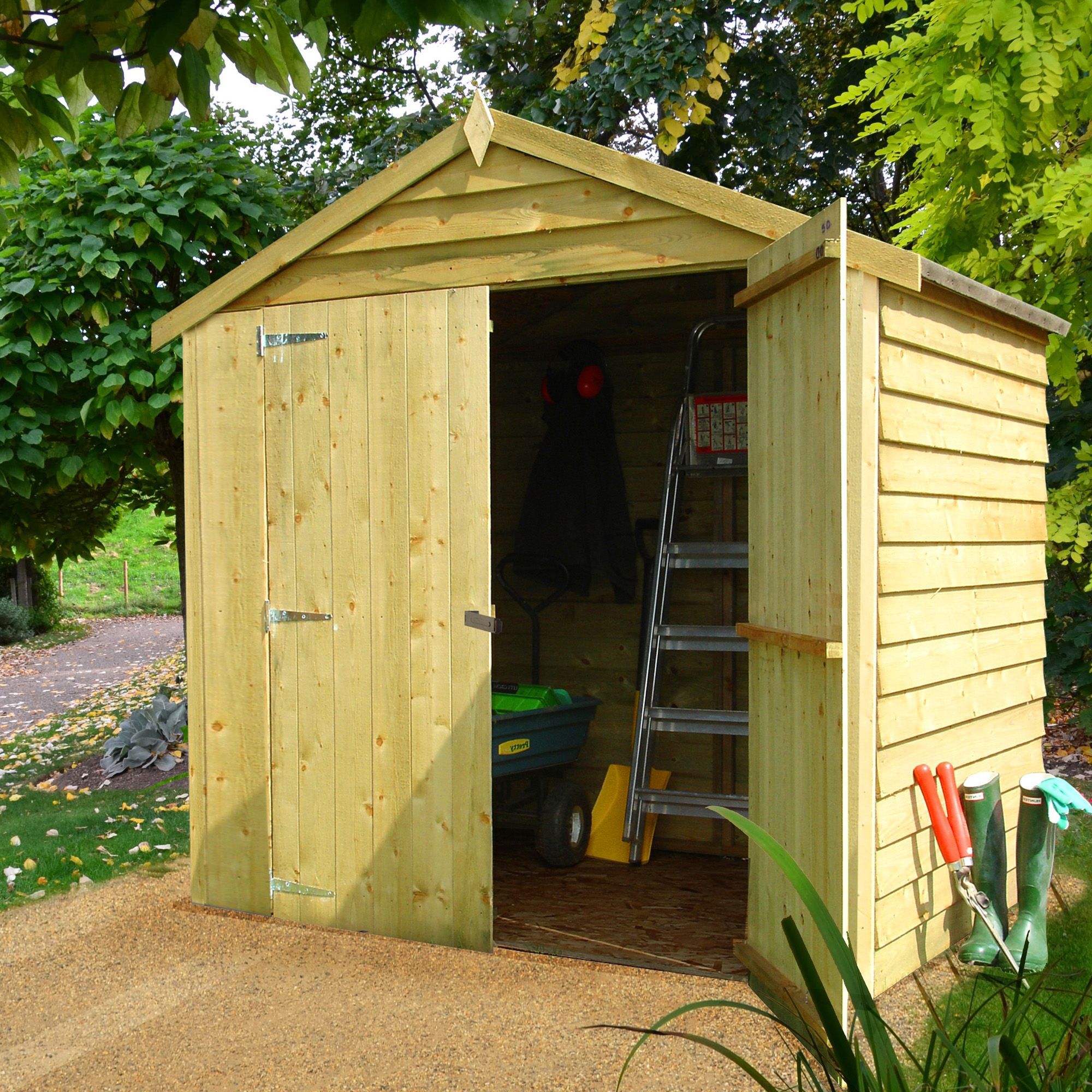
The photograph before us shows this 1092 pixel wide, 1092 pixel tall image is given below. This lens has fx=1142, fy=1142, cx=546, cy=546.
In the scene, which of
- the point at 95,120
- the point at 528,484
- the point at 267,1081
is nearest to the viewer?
the point at 267,1081

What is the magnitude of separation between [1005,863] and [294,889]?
2.55 m

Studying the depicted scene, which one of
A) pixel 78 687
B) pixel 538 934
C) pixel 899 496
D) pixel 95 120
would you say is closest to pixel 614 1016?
pixel 538 934

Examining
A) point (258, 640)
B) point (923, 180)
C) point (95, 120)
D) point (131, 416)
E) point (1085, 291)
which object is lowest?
point (258, 640)

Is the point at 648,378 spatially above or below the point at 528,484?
above

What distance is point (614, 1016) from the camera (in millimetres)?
3344

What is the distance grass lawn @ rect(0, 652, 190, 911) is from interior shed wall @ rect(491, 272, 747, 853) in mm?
1914

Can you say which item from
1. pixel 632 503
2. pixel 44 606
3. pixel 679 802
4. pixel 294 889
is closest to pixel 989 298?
pixel 632 503

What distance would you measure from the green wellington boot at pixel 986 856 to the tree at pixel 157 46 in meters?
2.87

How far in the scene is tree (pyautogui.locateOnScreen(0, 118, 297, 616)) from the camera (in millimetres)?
5875

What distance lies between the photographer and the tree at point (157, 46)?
79.3 inches

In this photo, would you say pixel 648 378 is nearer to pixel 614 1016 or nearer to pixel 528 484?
pixel 528 484

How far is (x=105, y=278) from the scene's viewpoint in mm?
5984

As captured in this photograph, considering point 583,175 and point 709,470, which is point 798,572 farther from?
point 709,470

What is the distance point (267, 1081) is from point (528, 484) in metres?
3.34
